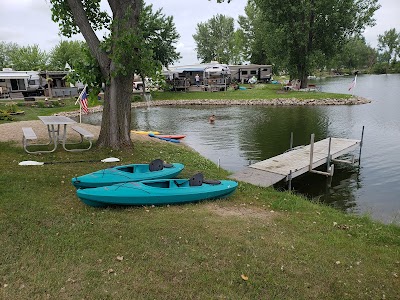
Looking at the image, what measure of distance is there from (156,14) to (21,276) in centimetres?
4061

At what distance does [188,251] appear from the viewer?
5234 mm

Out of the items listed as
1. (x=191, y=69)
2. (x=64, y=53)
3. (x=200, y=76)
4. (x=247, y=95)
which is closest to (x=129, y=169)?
(x=247, y=95)

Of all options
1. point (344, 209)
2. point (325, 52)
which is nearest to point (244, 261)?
point (344, 209)

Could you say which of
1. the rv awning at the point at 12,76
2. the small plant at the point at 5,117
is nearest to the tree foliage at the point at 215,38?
the rv awning at the point at 12,76

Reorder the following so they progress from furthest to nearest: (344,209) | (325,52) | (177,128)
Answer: (325,52) < (177,128) < (344,209)

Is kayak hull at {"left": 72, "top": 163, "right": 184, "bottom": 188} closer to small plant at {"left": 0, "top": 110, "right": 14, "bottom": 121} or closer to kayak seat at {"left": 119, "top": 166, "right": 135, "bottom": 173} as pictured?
kayak seat at {"left": 119, "top": 166, "right": 135, "bottom": 173}

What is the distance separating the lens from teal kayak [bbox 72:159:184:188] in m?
7.37

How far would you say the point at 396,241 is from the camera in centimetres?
611

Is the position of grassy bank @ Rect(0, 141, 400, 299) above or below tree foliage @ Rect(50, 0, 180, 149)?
below

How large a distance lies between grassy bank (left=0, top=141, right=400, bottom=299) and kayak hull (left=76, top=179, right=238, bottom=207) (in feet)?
0.62

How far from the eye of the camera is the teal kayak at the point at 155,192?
6.54 meters

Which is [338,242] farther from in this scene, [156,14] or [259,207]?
[156,14]

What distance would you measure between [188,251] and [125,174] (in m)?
3.32

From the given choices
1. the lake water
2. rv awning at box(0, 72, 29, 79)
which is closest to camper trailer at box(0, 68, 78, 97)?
rv awning at box(0, 72, 29, 79)
